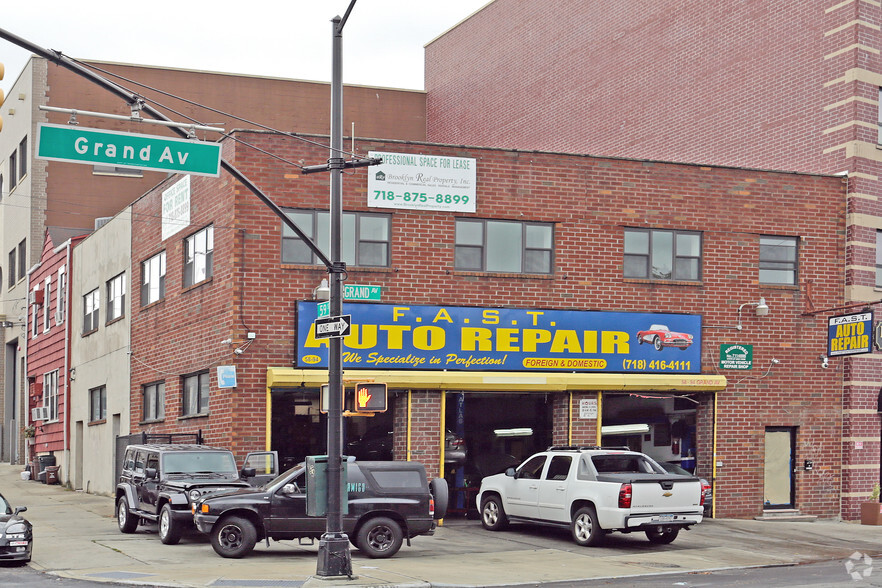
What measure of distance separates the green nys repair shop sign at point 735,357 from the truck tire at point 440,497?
33.5 ft

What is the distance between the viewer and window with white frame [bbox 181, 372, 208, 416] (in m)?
27.9

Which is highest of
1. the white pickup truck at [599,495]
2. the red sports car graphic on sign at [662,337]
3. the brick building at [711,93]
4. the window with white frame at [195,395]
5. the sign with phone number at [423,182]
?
the brick building at [711,93]

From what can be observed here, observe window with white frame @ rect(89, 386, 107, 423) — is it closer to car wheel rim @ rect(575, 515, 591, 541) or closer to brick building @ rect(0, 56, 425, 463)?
brick building @ rect(0, 56, 425, 463)

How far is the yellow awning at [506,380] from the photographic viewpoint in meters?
25.4

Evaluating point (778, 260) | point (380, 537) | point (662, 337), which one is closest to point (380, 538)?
point (380, 537)

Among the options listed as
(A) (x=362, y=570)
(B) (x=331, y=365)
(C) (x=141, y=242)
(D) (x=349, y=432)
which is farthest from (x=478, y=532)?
(C) (x=141, y=242)

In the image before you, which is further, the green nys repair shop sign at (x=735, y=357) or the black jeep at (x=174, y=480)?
the green nys repair shop sign at (x=735, y=357)

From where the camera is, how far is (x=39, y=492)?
1433 inches

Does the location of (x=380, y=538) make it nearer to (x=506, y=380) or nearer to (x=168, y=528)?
(x=168, y=528)

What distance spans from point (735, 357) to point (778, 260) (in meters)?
2.78

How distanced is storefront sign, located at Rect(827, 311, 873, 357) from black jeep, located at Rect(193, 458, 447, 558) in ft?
40.5

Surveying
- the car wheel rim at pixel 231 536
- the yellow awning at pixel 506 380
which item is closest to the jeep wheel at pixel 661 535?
the yellow awning at pixel 506 380

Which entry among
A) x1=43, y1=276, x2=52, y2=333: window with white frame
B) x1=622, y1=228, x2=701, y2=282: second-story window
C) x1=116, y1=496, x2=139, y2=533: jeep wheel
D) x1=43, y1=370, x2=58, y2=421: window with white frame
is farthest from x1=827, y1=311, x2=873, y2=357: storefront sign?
x1=43, y1=276, x2=52, y2=333: window with white frame

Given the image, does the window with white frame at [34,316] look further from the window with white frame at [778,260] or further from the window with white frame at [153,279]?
the window with white frame at [778,260]
